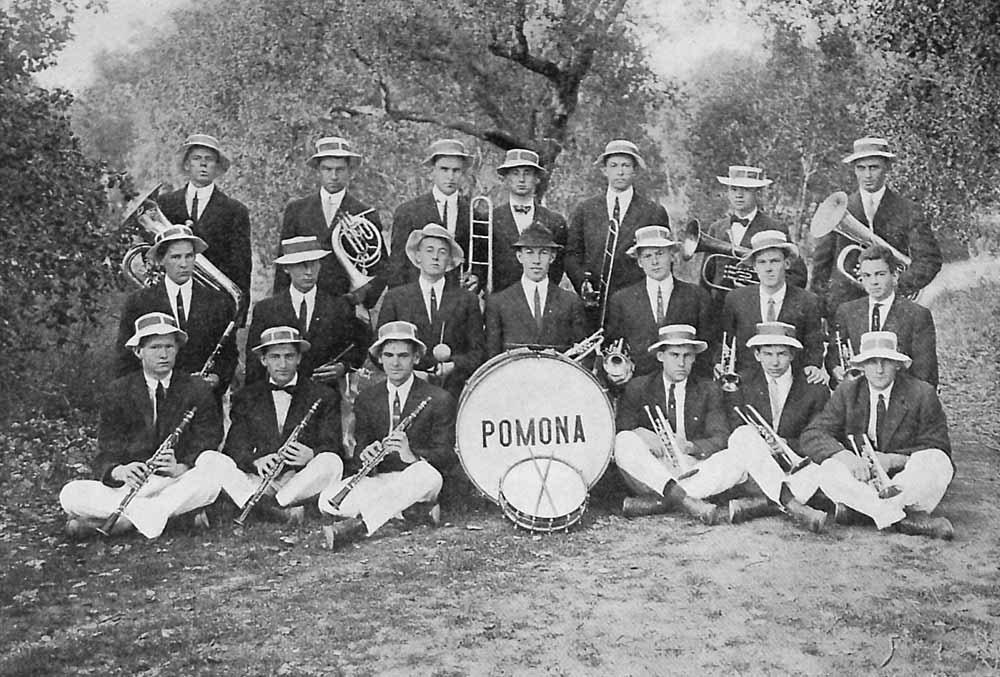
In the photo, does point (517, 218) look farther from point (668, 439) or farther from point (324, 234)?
point (668, 439)

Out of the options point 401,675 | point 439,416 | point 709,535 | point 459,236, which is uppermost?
point 459,236

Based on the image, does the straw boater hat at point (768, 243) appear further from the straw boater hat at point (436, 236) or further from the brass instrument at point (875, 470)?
the straw boater hat at point (436, 236)

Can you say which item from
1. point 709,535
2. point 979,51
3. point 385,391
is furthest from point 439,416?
point 979,51

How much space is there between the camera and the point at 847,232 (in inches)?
200

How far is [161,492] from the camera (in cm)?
473

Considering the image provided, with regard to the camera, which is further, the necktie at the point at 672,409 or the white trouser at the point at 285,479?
the necktie at the point at 672,409

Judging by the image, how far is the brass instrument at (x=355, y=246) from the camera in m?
5.21

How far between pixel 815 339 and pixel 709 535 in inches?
38.5

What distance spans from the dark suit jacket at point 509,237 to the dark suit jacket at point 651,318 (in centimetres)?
36

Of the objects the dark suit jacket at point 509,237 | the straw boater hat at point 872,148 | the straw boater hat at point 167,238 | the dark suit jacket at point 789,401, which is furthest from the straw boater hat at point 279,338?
the straw boater hat at point 872,148

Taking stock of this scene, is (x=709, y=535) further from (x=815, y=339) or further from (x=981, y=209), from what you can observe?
(x=981, y=209)

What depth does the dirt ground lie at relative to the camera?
4246mm

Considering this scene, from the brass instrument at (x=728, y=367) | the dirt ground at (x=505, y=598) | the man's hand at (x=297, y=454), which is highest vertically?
the brass instrument at (x=728, y=367)

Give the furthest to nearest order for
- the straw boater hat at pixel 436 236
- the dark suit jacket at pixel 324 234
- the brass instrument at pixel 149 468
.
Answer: the dark suit jacket at pixel 324 234, the straw boater hat at pixel 436 236, the brass instrument at pixel 149 468
